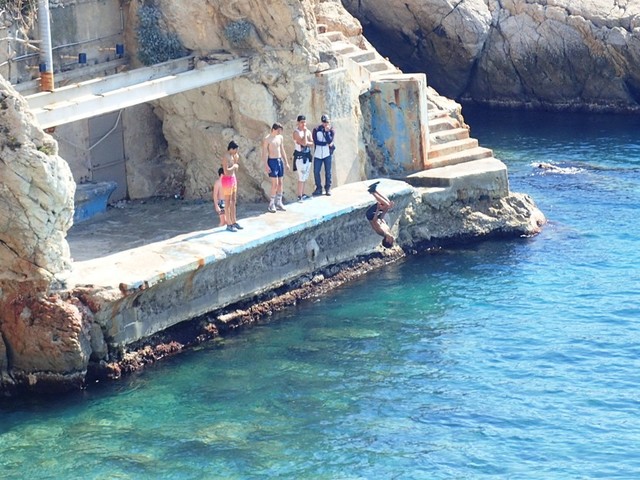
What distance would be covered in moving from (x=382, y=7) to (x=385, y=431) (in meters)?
23.6

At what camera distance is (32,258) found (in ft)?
65.3

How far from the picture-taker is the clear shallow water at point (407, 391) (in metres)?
18.1

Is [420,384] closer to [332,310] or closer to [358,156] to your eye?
[332,310]

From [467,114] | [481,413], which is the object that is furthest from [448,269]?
[467,114]

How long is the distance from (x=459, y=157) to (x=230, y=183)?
22.2 feet

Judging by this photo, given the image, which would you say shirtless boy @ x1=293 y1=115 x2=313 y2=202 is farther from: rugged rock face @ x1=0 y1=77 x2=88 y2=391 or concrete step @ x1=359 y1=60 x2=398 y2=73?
rugged rock face @ x1=0 y1=77 x2=88 y2=391

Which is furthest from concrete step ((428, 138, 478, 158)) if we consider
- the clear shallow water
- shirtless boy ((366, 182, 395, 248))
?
shirtless boy ((366, 182, 395, 248))

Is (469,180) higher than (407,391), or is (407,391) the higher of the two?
(469,180)

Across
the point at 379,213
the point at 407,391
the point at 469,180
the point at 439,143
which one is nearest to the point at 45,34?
the point at 379,213

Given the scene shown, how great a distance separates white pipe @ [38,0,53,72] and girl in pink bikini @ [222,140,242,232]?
3145 millimetres

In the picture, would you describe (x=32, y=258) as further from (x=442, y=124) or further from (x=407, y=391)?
(x=442, y=124)

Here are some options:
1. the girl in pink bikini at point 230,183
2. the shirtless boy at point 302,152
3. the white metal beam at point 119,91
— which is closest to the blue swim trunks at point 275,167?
the shirtless boy at point 302,152

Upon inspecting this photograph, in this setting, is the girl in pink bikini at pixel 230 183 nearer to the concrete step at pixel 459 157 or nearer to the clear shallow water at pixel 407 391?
the clear shallow water at pixel 407 391

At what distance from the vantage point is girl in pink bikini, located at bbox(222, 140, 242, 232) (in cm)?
2280
